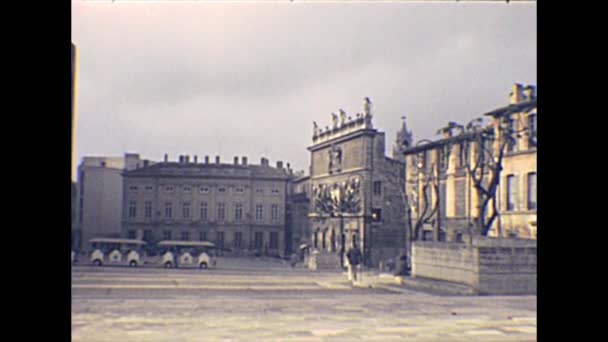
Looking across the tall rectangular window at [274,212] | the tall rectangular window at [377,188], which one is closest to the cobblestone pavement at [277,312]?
the tall rectangular window at [274,212]

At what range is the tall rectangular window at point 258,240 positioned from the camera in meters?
25.4

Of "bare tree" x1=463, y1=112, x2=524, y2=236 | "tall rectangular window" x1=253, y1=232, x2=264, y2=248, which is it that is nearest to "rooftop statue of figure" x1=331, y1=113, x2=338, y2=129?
"bare tree" x1=463, y1=112, x2=524, y2=236

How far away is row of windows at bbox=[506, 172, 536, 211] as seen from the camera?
22850mm

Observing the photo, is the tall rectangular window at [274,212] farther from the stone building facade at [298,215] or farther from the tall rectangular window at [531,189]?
the tall rectangular window at [531,189]

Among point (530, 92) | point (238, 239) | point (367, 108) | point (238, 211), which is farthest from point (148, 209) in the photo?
point (530, 92)

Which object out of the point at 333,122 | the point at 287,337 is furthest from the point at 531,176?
the point at 287,337

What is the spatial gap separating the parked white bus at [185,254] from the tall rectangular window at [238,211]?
1515 millimetres

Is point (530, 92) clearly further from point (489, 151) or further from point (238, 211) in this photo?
point (238, 211)

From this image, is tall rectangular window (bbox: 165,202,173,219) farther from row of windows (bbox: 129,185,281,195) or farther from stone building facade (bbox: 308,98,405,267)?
stone building facade (bbox: 308,98,405,267)

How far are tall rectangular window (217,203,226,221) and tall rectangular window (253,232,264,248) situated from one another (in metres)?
1.51
